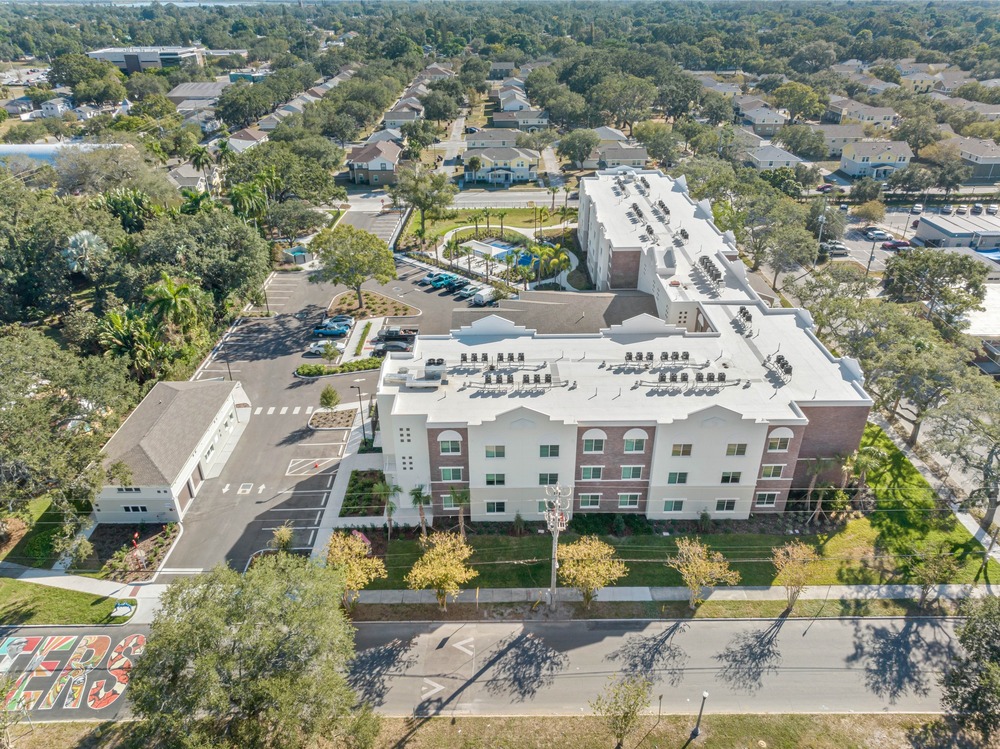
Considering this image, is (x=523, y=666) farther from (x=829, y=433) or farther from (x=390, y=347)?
(x=390, y=347)

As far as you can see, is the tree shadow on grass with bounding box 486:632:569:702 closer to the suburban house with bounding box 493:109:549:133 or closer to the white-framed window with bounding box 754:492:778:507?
the white-framed window with bounding box 754:492:778:507

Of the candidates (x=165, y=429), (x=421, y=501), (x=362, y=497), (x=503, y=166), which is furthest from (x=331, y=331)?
(x=503, y=166)

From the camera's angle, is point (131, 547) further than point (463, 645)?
Yes

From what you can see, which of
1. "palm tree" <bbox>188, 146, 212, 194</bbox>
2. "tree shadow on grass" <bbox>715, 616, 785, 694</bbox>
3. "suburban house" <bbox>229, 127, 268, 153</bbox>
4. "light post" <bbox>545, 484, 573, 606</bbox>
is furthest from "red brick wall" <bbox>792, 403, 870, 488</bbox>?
"suburban house" <bbox>229, 127, 268, 153</bbox>

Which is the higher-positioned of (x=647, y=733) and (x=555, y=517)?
(x=555, y=517)

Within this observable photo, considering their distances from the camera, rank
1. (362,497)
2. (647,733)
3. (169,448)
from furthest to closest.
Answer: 1. (362,497)
2. (169,448)
3. (647,733)

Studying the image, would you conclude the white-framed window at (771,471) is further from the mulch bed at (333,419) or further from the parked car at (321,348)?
the parked car at (321,348)

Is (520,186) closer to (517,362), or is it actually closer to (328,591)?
(517,362)
